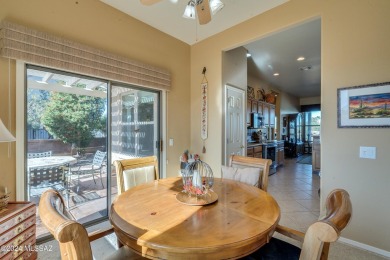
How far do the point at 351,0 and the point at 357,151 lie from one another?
5.59 ft

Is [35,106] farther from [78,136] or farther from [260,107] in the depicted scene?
[260,107]

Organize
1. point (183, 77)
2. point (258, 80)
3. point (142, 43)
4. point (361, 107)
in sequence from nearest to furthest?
point (361, 107) → point (142, 43) → point (183, 77) → point (258, 80)

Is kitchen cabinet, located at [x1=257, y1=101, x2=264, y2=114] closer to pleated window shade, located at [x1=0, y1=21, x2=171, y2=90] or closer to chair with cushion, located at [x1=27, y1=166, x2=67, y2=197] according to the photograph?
pleated window shade, located at [x1=0, y1=21, x2=171, y2=90]

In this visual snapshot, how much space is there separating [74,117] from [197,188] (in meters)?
2.01

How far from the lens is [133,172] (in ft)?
6.49

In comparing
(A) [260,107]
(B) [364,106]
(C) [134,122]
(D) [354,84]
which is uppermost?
(A) [260,107]

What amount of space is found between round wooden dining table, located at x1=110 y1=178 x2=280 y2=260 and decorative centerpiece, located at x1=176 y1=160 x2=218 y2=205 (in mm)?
45

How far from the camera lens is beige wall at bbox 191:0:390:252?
1.98 m

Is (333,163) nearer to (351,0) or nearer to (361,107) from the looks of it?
(361,107)

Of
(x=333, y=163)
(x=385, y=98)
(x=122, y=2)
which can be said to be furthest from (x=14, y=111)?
(x=385, y=98)

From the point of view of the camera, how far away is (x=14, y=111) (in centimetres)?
195

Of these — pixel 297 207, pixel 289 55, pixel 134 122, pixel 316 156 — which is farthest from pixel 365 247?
pixel 316 156

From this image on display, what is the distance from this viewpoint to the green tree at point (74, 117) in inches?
90.4

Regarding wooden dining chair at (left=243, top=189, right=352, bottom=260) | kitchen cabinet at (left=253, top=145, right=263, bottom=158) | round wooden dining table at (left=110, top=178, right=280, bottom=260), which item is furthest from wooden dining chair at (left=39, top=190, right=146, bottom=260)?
kitchen cabinet at (left=253, top=145, right=263, bottom=158)
